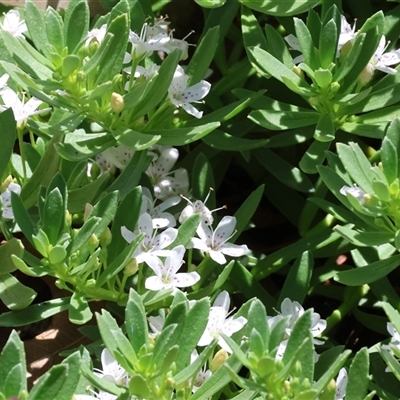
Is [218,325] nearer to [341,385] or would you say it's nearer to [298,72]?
[341,385]

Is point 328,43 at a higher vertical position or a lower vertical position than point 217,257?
higher

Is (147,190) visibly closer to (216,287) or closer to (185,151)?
(216,287)

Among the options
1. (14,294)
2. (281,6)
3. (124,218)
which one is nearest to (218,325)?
(124,218)

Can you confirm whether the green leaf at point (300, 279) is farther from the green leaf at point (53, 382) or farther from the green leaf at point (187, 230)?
the green leaf at point (53, 382)

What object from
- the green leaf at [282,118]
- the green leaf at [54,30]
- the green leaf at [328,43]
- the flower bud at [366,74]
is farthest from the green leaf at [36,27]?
the flower bud at [366,74]

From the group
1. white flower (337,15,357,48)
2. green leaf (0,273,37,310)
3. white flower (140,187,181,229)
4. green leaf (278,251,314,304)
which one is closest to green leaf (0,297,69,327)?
green leaf (0,273,37,310)

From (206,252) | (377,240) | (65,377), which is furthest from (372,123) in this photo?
(65,377)
